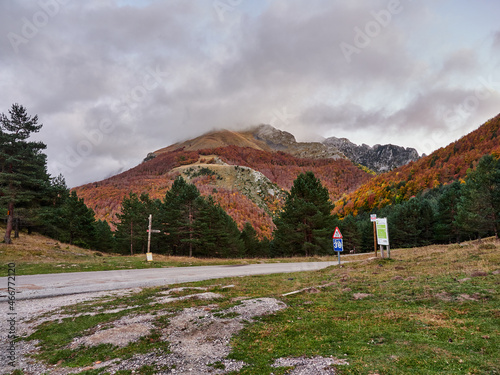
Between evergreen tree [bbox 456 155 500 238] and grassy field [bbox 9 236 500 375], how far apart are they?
115 feet

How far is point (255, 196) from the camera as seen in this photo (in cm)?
16362

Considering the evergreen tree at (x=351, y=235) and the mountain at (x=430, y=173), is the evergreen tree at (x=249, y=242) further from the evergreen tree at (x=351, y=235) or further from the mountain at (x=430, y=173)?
the mountain at (x=430, y=173)

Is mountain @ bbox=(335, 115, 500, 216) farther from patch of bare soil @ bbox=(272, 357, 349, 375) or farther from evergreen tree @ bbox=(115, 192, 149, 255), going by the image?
patch of bare soil @ bbox=(272, 357, 349, 375)

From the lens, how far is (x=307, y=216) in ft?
120

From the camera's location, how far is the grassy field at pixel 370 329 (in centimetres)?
435

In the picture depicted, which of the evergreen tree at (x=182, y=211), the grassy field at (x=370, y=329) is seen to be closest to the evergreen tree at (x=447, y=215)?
the evergreen tree at (x=182, y=211)

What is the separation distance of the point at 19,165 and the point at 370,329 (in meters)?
35.3

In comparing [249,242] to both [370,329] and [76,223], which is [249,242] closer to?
[76,223]

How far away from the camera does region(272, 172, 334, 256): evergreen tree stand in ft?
118

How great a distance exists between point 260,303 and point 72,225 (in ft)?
164

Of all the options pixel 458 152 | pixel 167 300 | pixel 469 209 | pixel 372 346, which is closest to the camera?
pixel 372 346

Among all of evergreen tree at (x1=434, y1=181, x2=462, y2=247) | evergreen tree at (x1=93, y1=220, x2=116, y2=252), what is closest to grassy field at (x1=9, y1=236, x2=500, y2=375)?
evergreen tree at (x1=93, y1=220, x2=116, y2=252)

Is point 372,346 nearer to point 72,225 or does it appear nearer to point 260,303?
point 260,303

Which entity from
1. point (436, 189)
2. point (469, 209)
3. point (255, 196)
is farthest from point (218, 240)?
point (255, 196)
